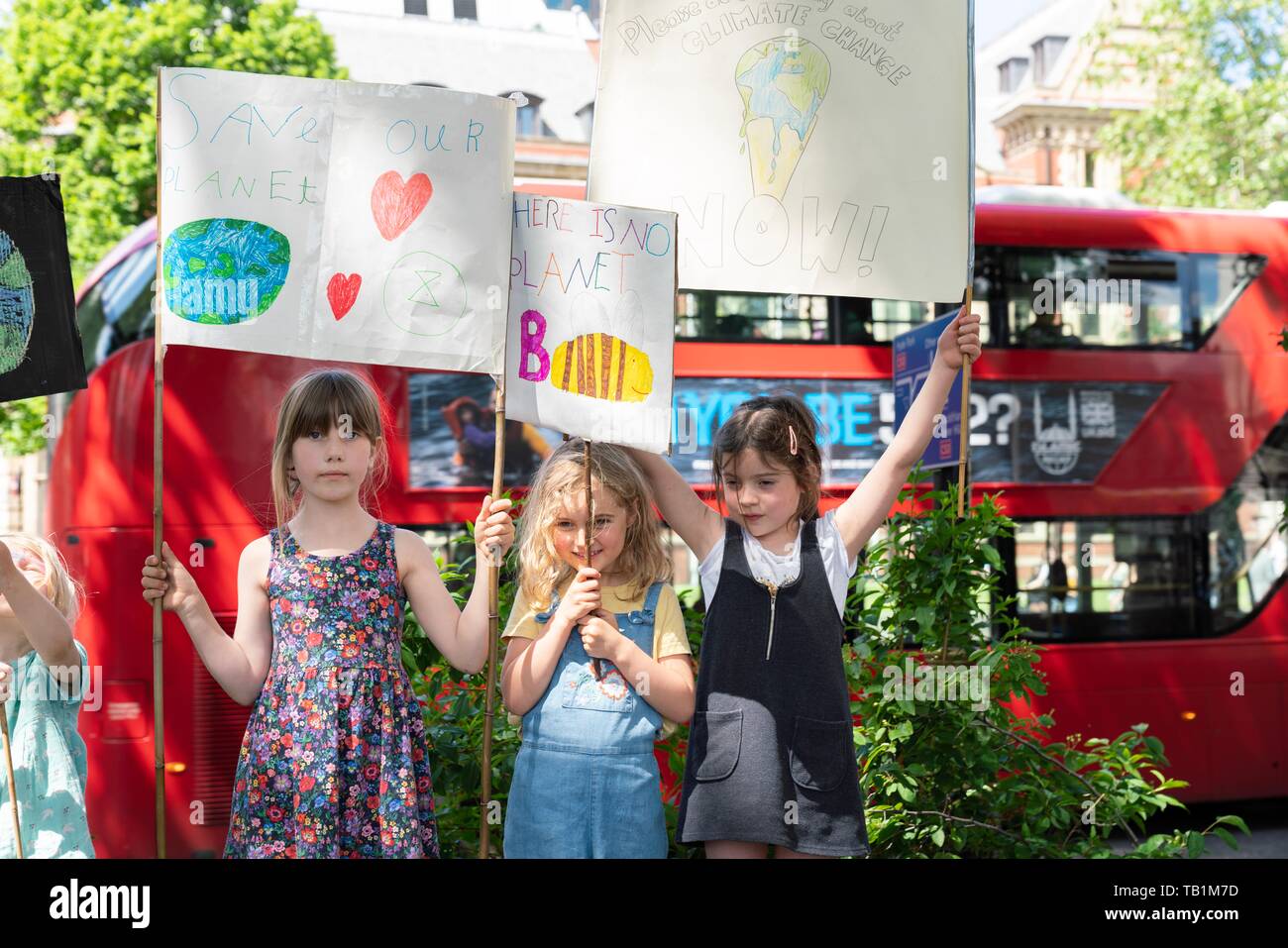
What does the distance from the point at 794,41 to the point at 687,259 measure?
29.2 inches

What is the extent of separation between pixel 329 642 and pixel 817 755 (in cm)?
117

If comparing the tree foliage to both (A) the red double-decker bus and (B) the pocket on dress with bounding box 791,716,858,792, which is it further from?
(B) the pocket on dress with bounding box 791,716,858,792

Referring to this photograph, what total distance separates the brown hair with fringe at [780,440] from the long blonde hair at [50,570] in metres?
1.70

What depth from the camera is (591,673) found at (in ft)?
9.61

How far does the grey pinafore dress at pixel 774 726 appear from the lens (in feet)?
9.43

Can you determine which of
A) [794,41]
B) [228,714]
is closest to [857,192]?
[794,41]

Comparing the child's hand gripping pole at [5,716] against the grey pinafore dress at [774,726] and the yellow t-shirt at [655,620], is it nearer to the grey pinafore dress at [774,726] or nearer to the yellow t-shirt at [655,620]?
the yellow t-shirt at [655,620]

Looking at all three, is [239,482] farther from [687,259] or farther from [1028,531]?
[1028,531]

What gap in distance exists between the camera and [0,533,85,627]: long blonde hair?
123 inches

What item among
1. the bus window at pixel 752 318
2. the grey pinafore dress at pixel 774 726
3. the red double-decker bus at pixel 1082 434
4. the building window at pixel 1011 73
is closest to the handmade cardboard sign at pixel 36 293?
the grey pinafore dress at pixel 774 726

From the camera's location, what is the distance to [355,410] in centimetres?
297

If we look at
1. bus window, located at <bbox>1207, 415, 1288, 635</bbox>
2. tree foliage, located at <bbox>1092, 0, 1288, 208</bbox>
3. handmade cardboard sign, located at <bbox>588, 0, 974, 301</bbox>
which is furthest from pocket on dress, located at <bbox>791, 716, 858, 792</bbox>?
tree foliage, located at <bbox>1092, 0, 1288, 208</bbox>

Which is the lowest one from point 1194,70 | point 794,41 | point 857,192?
point 857,192

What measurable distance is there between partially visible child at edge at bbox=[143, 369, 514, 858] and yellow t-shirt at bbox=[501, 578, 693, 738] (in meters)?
0.10
